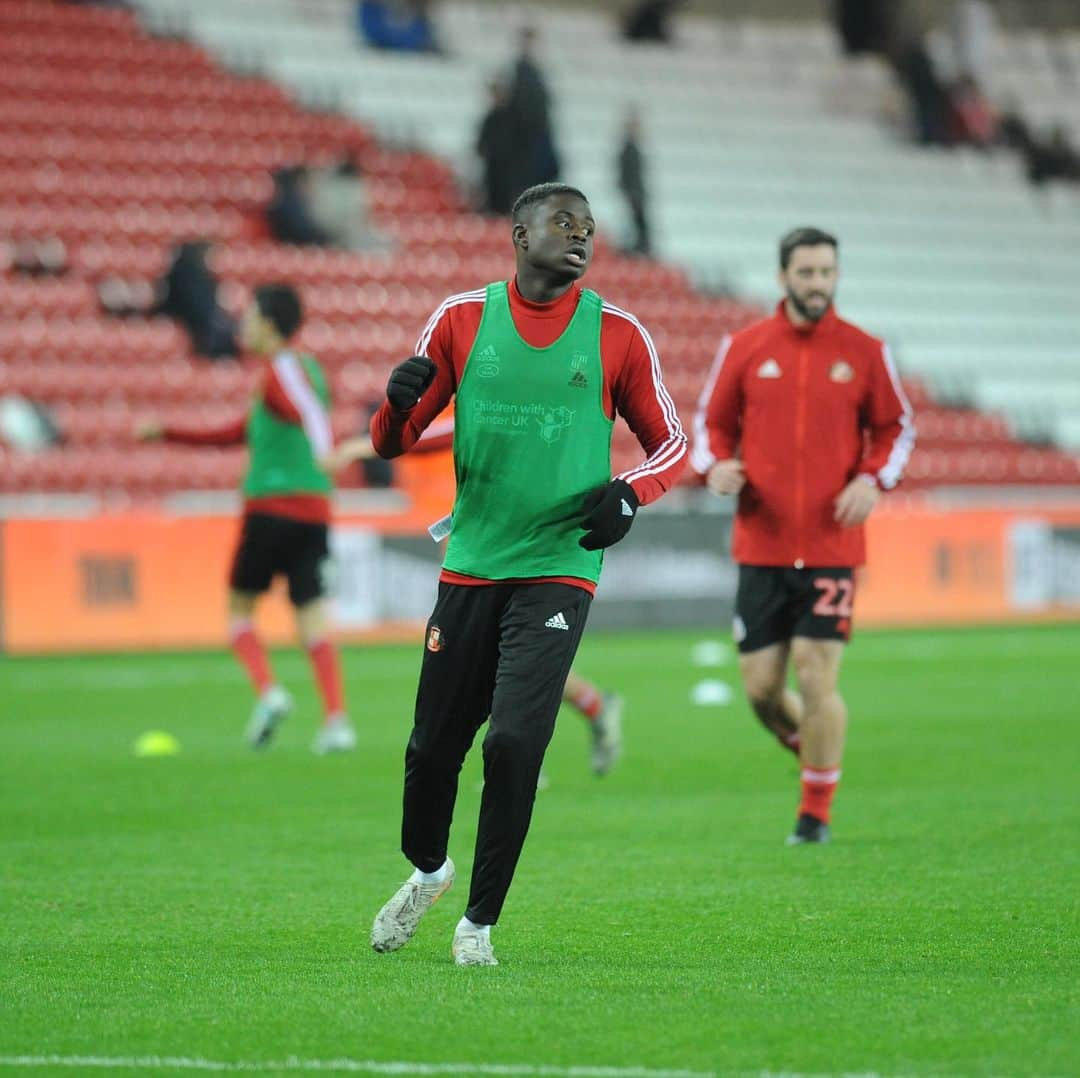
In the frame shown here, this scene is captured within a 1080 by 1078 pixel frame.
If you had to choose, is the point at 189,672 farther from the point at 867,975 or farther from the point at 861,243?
the point at 861,243

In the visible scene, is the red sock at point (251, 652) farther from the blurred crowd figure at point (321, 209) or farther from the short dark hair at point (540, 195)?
the blurred crowd figure at point (321, 209)

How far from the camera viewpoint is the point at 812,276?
8867mm

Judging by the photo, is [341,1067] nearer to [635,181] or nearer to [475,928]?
[475,928]

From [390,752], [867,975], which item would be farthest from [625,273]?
[867,975]

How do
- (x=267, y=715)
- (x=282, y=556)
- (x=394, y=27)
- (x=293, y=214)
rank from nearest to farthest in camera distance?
(x=267, y=715) → (x=282, y=556) → (x=293, y=214) → (x=394, y=27)

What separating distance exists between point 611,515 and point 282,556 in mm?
6618

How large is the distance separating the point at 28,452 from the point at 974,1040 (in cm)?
1757

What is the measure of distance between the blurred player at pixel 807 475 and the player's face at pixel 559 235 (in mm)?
2749

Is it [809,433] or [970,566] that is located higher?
[809,433]

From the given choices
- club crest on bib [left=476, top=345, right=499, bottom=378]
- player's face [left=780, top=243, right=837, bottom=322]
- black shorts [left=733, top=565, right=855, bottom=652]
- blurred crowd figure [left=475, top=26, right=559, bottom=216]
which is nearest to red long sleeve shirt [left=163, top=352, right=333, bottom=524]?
black shorts [left=733, top=565, right=855, bottom=652]

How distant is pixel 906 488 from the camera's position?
26.4 meters

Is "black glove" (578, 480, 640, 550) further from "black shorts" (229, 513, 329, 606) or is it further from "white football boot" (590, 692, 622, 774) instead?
"black shorts" (229, 513, 329, 606)

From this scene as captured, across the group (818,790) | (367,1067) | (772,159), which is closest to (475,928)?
(367,1067)

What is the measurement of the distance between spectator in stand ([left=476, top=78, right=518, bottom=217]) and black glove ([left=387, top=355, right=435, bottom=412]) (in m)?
20.9
